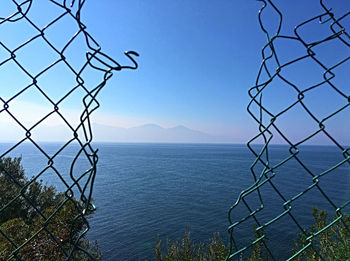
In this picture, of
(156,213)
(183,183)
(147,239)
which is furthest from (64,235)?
(183,183)

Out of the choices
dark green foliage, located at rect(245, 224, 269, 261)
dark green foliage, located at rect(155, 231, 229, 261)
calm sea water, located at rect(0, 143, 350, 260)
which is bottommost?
calm sea water, located at rect(0, 143, 350, 260)

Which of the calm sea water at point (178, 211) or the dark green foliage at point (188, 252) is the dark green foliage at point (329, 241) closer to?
the dark green foliage at point (188, 252)

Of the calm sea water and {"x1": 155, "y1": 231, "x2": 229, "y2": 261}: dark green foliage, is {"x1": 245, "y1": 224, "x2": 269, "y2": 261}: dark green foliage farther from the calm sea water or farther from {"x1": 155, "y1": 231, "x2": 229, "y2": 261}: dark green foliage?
the calm sea water

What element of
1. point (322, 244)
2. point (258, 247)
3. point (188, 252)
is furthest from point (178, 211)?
point (322, 244)

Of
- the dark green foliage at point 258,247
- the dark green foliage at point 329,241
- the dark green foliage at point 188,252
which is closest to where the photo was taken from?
the dark green foliage at point 258,247

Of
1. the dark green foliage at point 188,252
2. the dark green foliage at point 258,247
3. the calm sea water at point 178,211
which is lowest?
the calm sea water at point 178,211

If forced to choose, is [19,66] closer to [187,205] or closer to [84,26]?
[84,26]

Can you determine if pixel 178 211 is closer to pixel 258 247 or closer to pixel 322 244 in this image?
pixel 258 247

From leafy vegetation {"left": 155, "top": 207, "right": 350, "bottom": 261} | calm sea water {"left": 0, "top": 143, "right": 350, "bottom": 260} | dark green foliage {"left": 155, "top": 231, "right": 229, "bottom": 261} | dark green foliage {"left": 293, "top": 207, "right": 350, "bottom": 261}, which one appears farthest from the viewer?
calm sea water {"left": 0, "top": 143, "right": 350, "bottom": 260}

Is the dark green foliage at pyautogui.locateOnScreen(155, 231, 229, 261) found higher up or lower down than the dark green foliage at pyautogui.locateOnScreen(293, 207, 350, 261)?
lower down

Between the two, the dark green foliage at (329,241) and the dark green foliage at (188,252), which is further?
the dark green foliage at (188,252)

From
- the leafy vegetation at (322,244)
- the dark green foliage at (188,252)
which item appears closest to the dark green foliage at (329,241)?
the leafy vegetation at (322,244)

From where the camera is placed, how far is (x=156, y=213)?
27.2m

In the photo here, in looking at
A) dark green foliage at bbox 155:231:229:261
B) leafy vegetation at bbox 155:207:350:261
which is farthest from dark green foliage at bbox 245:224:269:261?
dark green foliage at bbox 155:231:229:261
